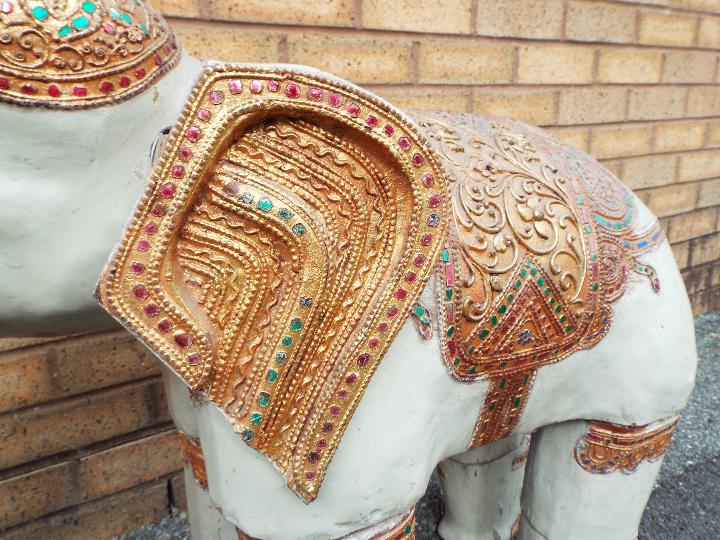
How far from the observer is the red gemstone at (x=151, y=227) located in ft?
1.62

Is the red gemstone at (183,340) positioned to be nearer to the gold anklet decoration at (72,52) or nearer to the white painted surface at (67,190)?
the white painted surface at (67,190)

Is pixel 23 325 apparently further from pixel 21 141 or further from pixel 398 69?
pixel 398 69

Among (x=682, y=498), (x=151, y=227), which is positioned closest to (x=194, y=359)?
(x=151, y=227)

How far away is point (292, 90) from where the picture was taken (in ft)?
1.67

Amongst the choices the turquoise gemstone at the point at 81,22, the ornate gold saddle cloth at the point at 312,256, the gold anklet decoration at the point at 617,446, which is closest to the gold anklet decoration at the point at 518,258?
the ornate gold saddle cloth at the point at 312,256

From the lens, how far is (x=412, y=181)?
57 cm

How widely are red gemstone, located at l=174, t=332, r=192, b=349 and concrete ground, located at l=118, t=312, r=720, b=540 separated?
1.03m

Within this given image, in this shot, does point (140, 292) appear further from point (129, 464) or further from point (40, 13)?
point (129, 464)

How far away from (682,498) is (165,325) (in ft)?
4.89

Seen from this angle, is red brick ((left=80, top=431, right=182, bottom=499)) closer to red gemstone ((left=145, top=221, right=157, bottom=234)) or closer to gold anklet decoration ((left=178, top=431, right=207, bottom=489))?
gold anklet decoration ((left=178, top=431, right=207, bottom=489))

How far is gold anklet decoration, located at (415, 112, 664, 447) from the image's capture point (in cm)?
64

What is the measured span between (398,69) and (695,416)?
4.80 feet

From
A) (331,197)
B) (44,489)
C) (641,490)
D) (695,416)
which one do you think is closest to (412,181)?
(331,197)

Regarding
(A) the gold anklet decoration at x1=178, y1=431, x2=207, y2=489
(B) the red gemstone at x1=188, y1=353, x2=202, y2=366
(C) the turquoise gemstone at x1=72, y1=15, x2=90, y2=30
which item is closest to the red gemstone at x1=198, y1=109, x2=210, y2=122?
(C) the turquoise gemstone at x1=72, y1=15, x2=90, y2=30
